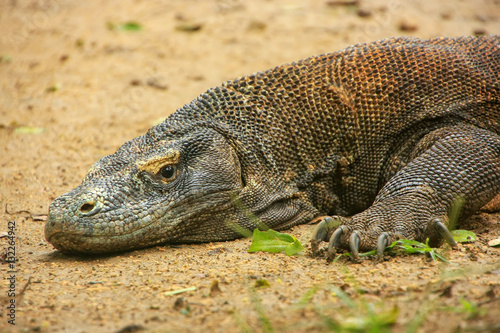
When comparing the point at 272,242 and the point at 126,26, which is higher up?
the point at 126,26

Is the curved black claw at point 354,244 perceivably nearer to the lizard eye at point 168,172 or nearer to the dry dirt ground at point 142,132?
the dry dirt ground at point 142,132

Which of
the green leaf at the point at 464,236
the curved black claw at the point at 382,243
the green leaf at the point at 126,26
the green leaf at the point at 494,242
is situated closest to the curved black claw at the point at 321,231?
the curved black claw at the point at 382,243

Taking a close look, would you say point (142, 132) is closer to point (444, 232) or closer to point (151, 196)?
point (151, 196)

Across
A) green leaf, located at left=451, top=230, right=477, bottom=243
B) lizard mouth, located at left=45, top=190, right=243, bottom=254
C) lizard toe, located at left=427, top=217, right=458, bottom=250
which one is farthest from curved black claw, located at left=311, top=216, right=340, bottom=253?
green leaf, located at left=451, top=230, right=477, bottom=243

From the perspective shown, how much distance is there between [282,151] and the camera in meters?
4.77

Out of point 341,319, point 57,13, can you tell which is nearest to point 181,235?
point 341,319

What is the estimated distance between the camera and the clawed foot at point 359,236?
3.80 m

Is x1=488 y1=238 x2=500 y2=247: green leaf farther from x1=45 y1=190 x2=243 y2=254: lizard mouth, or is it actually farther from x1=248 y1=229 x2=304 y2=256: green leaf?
x1=45 y1=190 x2=243 y2=254: lizard mouth

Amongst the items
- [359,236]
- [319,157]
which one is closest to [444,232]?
[359,236]

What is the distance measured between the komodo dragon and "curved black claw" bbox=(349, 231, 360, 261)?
0.09 m

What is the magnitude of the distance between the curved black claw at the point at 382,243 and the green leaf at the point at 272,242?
0.59 m

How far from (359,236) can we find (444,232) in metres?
0.60

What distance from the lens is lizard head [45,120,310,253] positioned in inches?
161

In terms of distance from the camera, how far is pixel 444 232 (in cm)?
388
